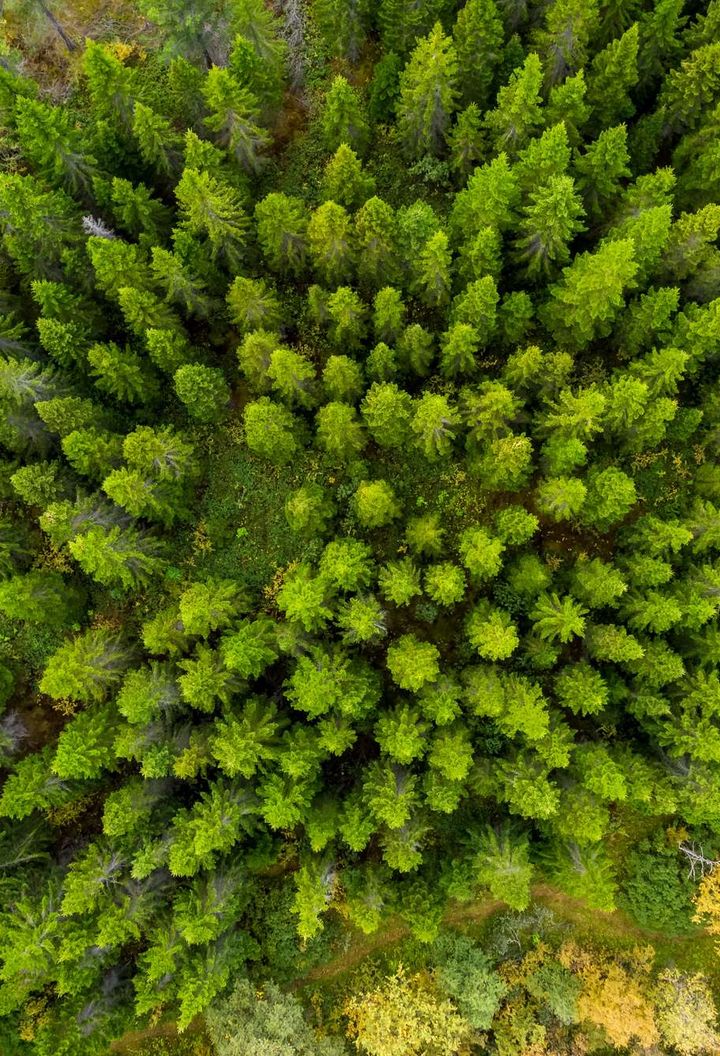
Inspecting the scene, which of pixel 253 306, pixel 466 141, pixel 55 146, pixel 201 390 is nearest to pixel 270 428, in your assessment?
pixel 201 390

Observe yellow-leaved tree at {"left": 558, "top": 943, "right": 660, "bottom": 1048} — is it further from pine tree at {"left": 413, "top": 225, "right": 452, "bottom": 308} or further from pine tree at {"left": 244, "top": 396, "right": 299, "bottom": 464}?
pine tree at {"left": 413, "top": 225, "right": 452, "bottom": 308}

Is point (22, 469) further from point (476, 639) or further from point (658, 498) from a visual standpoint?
point (658, 498)

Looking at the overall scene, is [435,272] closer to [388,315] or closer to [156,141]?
[388,315]

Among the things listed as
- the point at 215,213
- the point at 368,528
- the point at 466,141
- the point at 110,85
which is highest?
the point at 110,85

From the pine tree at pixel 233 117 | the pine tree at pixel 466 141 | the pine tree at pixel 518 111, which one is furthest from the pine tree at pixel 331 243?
the pine tree at pixel 518 111

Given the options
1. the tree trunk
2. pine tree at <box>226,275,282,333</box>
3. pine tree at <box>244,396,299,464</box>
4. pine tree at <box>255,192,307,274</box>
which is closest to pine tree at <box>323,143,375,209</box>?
pine tree at <box>255,192,307,274</box>

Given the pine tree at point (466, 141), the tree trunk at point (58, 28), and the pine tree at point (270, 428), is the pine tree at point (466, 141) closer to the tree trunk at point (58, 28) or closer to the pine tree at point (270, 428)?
the pine tree at point (270, 428)
